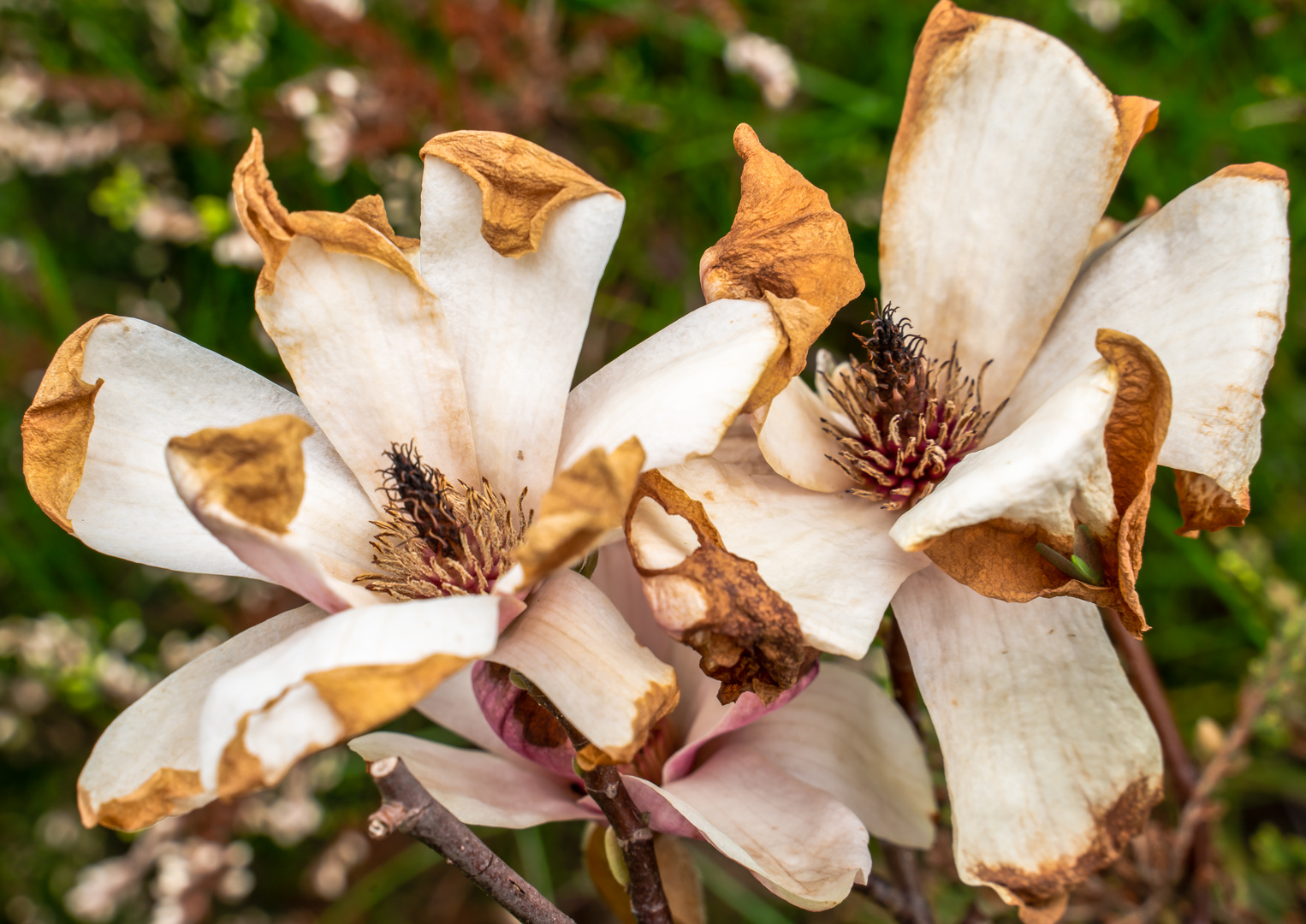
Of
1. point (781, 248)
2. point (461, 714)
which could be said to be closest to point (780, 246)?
point (781, 248)

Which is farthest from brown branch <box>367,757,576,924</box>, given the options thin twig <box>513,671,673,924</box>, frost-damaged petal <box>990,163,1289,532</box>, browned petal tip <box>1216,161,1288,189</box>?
browned petal tip <box>1216,161,1288,189</box>

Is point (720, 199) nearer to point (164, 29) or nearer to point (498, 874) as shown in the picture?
point (164, 29)

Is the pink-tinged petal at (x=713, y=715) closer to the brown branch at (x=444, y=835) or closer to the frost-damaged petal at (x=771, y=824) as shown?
the frost-damaged petal at (x=771, y=824)

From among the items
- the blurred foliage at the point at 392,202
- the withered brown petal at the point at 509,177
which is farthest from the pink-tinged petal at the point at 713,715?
the blurred foliage at the point at 392,202

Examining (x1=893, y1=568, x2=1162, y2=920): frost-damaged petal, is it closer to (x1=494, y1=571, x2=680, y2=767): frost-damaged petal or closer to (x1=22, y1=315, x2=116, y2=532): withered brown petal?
(x1=494, y1=571, x2=680, y2=767): frost-damaged petal

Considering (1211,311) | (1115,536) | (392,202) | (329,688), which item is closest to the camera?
(329,688)

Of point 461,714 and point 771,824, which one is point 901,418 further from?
point 461,714
